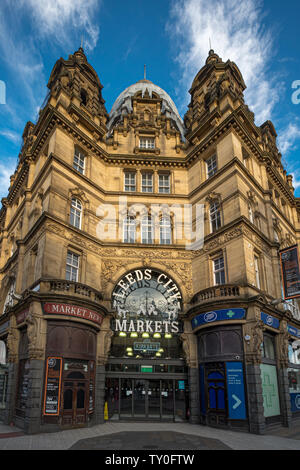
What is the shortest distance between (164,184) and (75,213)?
841 cm

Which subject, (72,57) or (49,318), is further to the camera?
(72,57)

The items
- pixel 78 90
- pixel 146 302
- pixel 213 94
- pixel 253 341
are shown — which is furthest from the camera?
pixel 78 90

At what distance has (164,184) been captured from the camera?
27453 mm

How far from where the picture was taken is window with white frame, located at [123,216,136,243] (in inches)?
976

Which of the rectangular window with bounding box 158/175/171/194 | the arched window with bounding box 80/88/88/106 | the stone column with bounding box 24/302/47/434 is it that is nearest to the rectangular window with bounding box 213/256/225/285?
the rectangular window with bounding box 158/175/171/194

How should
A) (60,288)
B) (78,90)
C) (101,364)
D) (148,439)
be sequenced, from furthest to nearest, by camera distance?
(78,90), (101,364), (60,288), (148,439)

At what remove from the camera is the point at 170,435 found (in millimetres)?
16172

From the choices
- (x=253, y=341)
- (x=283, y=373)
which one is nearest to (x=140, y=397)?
(x=253, y=341)

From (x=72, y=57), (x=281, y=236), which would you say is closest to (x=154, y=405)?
(x=281, y=236)

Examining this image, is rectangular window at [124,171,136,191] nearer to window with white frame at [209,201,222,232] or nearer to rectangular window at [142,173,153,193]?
rectangular window at [142,173,153,193]

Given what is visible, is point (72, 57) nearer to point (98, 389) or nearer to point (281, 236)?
point (281, 236)

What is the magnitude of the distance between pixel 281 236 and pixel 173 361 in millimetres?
14223

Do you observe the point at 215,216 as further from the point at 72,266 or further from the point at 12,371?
the point at 12,371

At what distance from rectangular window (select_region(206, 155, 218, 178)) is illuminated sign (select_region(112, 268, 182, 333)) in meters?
8.77
